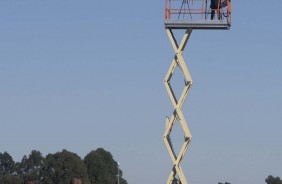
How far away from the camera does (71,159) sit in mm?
187875

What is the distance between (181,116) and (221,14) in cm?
608

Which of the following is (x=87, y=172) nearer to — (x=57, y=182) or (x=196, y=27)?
(x=57, y=182)

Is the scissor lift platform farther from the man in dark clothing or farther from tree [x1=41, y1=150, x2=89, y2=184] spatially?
tree [x1=41, y1=150, x2=89, y2=184]

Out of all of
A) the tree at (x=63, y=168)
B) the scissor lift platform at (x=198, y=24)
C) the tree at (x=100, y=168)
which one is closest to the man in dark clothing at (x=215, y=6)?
the scissor lift platform at (x=198, y=24)

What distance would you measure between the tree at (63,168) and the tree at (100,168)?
3.51 metres

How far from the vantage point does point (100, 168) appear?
622 ft

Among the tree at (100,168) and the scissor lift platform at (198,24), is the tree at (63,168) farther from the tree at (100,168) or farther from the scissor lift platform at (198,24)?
the scissor lift platform at (198,24)

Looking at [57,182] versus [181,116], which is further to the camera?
[57,182]

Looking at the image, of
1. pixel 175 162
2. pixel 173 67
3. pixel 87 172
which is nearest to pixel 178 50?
pixel 173 67

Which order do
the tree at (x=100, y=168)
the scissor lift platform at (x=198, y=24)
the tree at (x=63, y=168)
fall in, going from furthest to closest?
the tree at (x=100, y=168)
the tree at (x=63, y=168)
the scissor lift platform at (x=198, y=24)

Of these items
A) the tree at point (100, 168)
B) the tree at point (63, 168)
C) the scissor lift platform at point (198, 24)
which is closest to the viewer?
the scissor lift platform at point (198, 24)

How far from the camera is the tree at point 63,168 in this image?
181750 mm

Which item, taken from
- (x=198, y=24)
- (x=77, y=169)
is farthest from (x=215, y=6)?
(x=77, y=169)

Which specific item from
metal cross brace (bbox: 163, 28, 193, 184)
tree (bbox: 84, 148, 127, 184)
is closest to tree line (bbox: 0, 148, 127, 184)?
tree (bbox: 84, 148, 127, 184)
